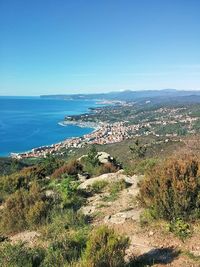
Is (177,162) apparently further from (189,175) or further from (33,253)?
(33,253)

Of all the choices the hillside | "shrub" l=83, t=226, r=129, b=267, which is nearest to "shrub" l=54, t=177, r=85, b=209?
the hillside

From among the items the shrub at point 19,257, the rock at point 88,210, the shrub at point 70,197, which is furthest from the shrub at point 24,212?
the shrub at point 19,257

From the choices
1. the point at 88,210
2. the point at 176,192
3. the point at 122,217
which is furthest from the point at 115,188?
the point at 176,192

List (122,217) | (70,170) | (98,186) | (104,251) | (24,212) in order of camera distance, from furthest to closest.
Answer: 1. (70,170)
2. (98,186)
3. (24,212)
4. (122,217)
5. (104,251)

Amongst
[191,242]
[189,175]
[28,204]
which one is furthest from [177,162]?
[28,204]

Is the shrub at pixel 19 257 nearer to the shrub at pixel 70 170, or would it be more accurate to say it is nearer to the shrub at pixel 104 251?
the shrub at pixel 104 251

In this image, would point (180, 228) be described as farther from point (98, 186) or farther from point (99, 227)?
point (98, 186)

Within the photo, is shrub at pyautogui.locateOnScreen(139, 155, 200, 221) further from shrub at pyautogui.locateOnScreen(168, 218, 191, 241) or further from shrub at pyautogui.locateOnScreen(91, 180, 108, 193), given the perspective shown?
shrub at pyautogui.locateOnScreen(91, 180, 108, 193)
